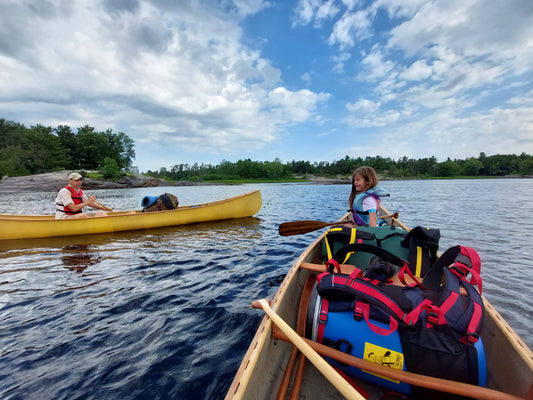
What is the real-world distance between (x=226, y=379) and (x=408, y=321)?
181cm

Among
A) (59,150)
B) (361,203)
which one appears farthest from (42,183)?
(361,203)

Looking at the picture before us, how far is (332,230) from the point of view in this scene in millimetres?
3330

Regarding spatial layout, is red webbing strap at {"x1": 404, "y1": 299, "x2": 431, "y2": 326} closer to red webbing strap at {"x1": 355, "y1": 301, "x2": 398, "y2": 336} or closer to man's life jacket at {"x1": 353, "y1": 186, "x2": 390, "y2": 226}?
red webbing strap at {"x1": 355, "y1": 301, "x2": 398, "y2": 336}

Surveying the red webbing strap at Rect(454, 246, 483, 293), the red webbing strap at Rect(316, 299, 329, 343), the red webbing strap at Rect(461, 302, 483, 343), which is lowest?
the red webbing strap at Rect(316, 299, 329, 343)

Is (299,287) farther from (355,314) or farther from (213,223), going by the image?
(213,223)

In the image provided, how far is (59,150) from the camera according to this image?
58625 millimetres

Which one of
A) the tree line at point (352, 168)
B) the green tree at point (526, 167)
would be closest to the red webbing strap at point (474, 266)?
the tree line at point (352, 168)

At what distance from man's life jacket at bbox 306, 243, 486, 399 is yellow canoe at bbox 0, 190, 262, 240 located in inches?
321

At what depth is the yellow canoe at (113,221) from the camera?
732cm

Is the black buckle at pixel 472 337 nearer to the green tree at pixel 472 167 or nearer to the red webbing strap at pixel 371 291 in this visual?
the red webbing strap at pixel 371 291

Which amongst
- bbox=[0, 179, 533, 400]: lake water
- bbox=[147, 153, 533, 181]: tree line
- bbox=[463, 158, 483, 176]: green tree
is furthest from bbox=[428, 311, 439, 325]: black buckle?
bbox=[463, 158, 483, 176]: green tree

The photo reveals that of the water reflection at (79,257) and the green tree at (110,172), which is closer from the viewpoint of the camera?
the water reflection at (79,257)

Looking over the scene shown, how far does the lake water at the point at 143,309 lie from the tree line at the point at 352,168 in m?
97.2

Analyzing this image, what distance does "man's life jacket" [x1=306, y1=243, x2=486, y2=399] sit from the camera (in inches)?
62.6
